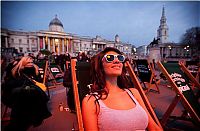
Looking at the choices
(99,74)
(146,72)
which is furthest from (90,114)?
(146,72)

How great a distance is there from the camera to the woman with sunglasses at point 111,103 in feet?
3.66

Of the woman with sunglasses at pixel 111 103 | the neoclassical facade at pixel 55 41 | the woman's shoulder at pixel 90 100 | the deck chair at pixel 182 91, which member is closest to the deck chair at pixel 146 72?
the deck chair at pixel 182 91

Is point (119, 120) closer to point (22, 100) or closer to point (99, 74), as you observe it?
point (99, 74)

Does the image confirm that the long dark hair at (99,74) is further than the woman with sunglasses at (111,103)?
Yes

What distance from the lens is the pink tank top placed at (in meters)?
1.11

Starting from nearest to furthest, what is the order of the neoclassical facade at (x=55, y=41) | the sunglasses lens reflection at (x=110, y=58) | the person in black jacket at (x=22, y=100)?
the sunglasses lens reflection at (x=110, y=58) → the person in black jacket at (x=22, y=100) → the neoclassical facade at (x=55, y=41)

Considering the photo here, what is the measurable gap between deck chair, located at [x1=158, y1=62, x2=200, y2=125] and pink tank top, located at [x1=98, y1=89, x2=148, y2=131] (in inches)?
48.2

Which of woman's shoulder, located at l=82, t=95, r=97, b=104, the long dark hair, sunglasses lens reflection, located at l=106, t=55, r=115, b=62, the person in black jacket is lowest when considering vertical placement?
the person in black jacket

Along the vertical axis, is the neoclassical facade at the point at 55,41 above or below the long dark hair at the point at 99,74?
above

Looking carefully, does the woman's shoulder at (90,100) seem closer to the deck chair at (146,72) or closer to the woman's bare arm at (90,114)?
the woman's bare arm at (90,114)

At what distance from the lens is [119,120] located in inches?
43.5

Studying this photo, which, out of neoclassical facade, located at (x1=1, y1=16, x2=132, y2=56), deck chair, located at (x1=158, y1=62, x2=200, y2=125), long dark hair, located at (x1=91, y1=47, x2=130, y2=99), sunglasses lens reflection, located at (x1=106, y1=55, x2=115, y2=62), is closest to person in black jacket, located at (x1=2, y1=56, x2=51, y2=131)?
long dark hair, located at (x1=91, y1=47, x2=130, y2=99)

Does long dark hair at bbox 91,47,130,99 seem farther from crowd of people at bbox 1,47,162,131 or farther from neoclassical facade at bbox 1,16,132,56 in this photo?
neoclassical facade at bbox 1,16,132,56

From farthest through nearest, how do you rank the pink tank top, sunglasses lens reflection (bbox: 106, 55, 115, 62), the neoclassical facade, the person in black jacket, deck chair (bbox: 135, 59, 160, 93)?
the neoclassical facade, deck chair (bbox: 135, 59, 160, 93), the person in black jacket, sunglasses lens reflection (bbox: 106, 55, 115, 62), the pink tank top
